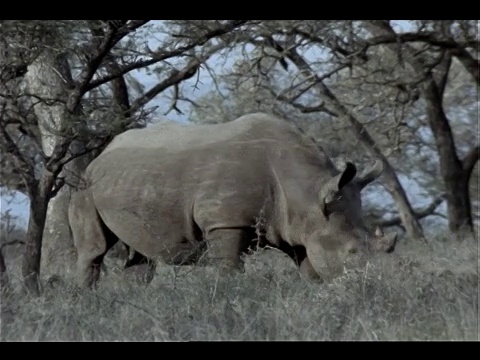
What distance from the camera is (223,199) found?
26.5 ft

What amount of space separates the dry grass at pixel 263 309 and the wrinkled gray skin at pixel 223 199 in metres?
0.47

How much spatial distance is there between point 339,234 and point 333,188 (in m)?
0.39

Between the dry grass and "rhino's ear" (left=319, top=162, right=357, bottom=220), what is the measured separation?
619 millimetres

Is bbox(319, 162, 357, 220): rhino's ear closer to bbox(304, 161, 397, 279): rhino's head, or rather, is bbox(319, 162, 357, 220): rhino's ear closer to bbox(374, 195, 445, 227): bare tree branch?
bbox(304, 161, 397, 279): rhino's head

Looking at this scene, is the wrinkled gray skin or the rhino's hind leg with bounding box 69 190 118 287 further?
the rhino's hind leg with bounding box 69 190 118 287

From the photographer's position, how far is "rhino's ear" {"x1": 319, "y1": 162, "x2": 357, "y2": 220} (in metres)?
7.88

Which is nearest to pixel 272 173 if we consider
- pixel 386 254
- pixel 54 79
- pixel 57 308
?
pixel 386 254

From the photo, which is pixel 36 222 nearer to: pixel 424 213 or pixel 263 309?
pixel 263 309

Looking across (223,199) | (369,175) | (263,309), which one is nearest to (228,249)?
(223,199)

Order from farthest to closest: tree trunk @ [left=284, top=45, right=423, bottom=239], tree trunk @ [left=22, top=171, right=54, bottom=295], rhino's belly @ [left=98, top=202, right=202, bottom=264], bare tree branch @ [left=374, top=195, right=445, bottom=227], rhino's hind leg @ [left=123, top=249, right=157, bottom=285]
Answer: bare tree branch @ [left=374, top=195, right=445, bottom=227] < tree trunk @ [left=284, top=45, right=423, bottom=239] < rhino's hind leg @ [left=123, top=249, right=157, bottom=285] < rhino's belly @ [left=98, top=202, right=202, bottom=264] < tree trunk @ [left=22, top=171, right=54, bottom=295]

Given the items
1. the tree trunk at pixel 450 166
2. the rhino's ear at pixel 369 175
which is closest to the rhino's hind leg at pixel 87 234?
the rhino's ear at pixel 369 175

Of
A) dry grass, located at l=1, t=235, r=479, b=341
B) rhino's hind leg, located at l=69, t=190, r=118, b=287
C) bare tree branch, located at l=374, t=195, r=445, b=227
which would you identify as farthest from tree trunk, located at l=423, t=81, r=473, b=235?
dry grass, located at l=1, t=235, r=479, b=341

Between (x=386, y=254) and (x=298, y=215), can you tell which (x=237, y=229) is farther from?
(x=386, y=254)

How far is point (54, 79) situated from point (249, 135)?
Result: 3480 millimetres
